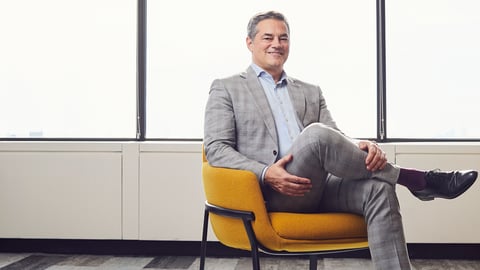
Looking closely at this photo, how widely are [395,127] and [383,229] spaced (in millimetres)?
1866

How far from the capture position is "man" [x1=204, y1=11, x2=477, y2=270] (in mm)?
1758

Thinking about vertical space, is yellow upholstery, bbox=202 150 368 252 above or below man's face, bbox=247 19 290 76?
below

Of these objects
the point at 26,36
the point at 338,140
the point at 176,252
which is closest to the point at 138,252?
the point at 176,252

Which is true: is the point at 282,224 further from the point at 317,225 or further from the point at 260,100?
the point at 260,100

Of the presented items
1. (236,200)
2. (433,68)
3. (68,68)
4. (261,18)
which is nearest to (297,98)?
(261,18)

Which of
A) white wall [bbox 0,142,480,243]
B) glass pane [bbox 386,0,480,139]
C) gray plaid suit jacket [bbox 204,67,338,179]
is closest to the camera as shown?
gray plaid suit jacket [bbox 204,67,338,179]

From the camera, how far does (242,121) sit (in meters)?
2.11

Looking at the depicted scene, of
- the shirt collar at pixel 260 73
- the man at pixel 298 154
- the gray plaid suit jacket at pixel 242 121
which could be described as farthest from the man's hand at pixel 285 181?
the shirt collar at pixel 260 73

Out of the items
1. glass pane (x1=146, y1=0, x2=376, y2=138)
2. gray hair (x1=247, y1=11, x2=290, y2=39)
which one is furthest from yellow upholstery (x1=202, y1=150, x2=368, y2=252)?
glass pane (x1=146, y1=0, x2=376, y2=138)

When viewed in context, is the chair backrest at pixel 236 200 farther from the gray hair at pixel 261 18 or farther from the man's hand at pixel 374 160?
the gray hair at pixel 261 18

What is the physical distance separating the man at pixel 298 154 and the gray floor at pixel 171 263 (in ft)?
4.00

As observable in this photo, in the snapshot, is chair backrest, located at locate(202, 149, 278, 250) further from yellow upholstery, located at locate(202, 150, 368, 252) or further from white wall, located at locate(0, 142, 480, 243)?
white wall, located at locate(0, 142, 480, 243)

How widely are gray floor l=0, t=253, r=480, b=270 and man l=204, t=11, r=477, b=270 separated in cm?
122

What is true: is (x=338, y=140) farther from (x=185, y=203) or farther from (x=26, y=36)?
(x=26, y=36)
